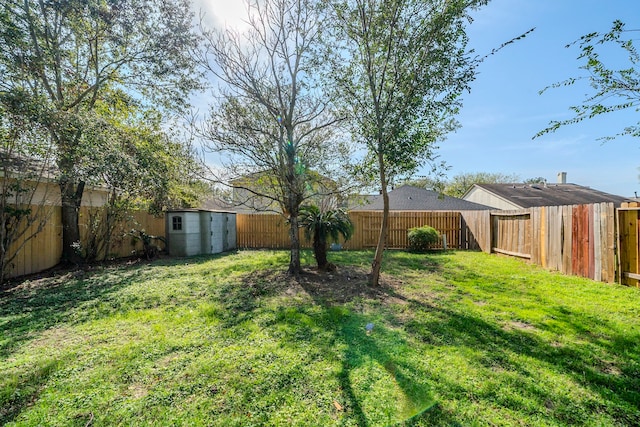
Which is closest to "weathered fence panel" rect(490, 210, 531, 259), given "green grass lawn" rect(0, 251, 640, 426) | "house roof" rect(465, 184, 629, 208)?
"green grass lawn" rect(0, 251, 640, 426)

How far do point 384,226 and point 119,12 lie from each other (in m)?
9.06

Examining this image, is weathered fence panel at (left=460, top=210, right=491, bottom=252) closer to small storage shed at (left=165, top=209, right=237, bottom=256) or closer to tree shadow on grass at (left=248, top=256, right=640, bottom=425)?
tree shadow on grass at (left=248, top=256, right=640, bottom=425)

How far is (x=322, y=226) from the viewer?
6559 millimetres

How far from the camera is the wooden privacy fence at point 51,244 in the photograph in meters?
6.62

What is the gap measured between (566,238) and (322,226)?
18.5 feet

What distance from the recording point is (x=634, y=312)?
12.9ft

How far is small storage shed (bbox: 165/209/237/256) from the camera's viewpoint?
10.3 metres

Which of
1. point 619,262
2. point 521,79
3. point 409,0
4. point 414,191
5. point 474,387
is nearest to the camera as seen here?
point 474,387

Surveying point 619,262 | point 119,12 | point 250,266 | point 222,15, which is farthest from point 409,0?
point 119,12

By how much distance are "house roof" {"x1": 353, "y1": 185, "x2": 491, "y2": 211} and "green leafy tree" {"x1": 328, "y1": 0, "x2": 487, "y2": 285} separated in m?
12.0

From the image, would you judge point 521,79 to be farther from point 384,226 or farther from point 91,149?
point 91,149

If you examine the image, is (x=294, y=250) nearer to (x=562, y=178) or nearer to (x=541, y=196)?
(x=541, y=196)

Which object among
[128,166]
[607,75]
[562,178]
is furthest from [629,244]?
[562,178]

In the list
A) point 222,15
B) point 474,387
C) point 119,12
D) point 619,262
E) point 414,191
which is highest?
point 119,12
